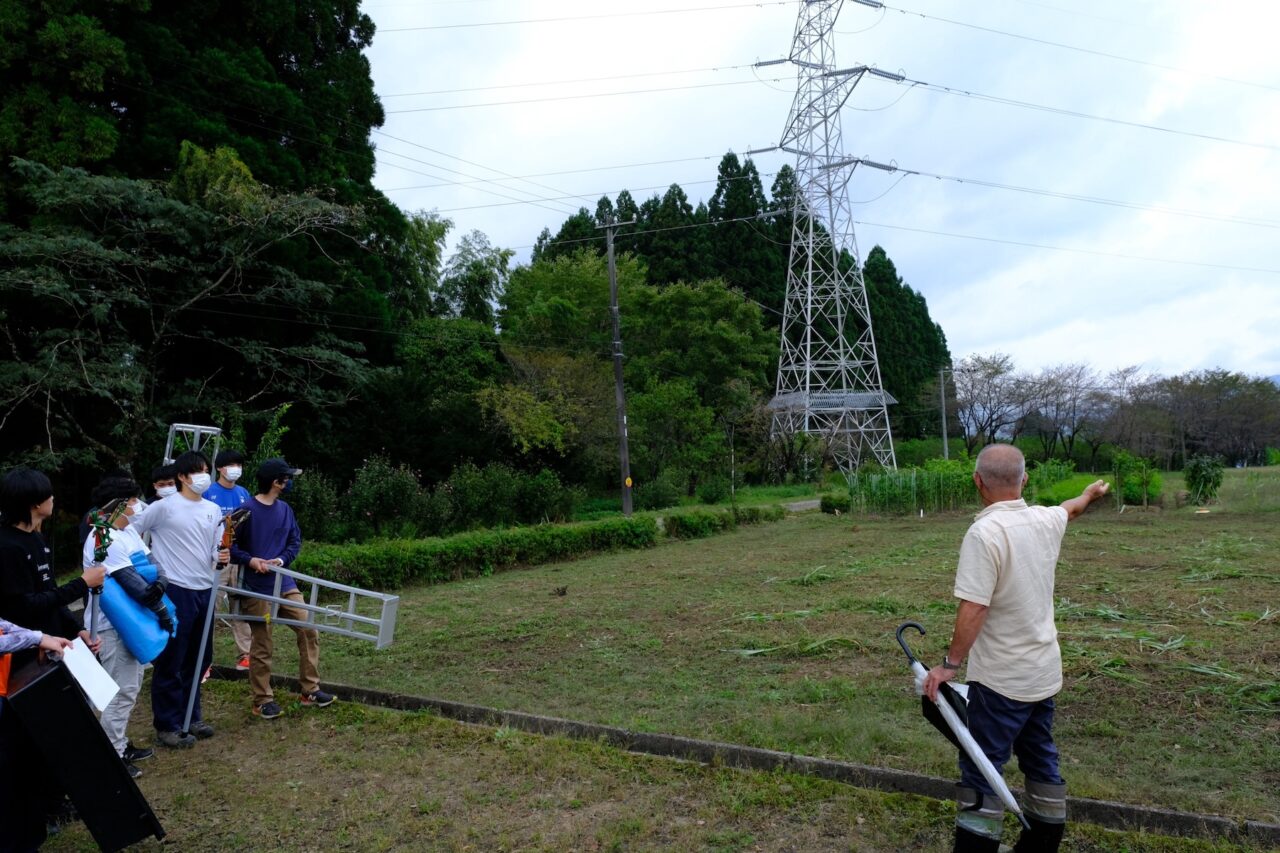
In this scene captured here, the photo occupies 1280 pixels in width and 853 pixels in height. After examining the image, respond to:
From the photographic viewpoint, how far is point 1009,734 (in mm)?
3086

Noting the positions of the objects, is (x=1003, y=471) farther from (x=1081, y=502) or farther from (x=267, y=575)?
(x=267, y=575)

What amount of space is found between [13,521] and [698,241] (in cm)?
4211

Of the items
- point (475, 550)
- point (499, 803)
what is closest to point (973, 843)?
point (499, 803)

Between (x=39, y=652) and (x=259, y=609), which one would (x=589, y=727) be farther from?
(x=39, y=652)

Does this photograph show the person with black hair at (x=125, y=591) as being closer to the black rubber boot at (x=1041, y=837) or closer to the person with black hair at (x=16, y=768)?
the person with black hair at (x=16, y=768)

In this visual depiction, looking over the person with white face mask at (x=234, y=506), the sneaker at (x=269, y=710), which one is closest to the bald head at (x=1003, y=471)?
the sneaker at (x=269, y=710)

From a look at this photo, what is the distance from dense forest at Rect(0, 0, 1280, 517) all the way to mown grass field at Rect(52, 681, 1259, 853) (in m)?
10.4

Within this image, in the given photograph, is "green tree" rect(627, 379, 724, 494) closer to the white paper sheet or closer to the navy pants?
the white paper sheet

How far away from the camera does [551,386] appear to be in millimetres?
28984

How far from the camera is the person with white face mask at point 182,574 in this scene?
529cm

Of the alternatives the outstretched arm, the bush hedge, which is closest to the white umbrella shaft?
the outstretched arm

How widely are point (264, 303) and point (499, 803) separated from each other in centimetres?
1754

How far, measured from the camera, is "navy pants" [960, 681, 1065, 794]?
309 cm

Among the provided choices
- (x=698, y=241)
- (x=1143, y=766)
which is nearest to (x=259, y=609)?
(x=1143, y=766)
